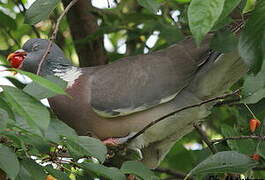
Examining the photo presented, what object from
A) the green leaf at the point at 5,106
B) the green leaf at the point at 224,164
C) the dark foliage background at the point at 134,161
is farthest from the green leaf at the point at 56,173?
the green leaf at the point at 224,164

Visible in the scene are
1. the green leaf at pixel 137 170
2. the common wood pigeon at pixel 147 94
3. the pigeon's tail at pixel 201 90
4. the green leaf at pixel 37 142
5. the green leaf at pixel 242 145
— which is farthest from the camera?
the common wood pigeon at pixel 147 94

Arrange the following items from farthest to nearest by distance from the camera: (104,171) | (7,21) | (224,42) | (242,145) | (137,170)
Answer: (7,21)
(242,145)
(224,42)
(137,170)
(104,171)

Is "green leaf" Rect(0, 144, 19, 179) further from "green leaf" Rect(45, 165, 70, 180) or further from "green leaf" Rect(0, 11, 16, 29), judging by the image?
"green leaf" Rect(0, 11, 16, 29)

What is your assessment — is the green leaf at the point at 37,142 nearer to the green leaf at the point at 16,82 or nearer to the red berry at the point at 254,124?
the red berry at the point at 254,124

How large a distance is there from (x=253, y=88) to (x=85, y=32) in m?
2.38

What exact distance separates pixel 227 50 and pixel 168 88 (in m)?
0.94

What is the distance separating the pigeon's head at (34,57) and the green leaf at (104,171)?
5.56ft

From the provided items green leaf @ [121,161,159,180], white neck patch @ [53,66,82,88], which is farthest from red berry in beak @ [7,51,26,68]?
green leaf @ [121,161,159,180]

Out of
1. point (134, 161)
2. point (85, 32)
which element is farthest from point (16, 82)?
point (134, 161)

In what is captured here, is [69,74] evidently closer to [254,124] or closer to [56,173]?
[254,124]

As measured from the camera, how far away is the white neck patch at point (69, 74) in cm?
386

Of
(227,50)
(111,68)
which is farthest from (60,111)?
(227,50)

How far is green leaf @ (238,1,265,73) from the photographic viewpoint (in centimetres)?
206

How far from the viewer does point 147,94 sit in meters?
3.68
